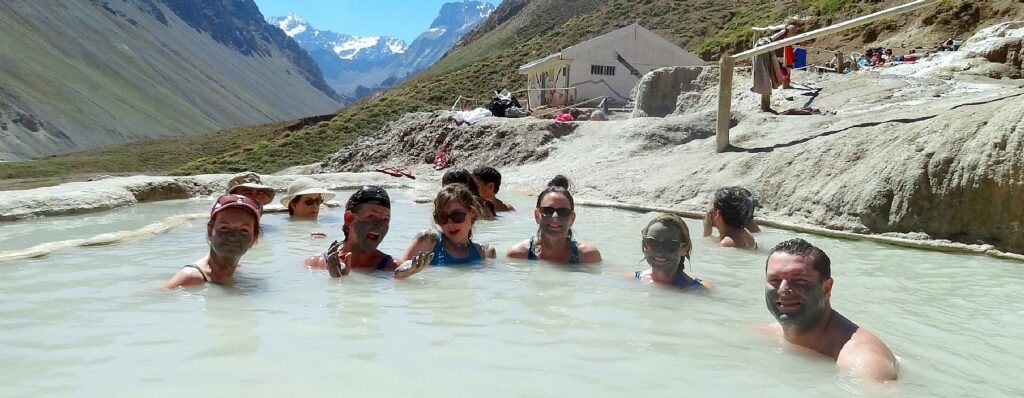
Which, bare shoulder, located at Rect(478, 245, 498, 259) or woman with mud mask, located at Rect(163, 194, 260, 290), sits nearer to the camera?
woman with mud mask, located at Rect(163, 194, 260, 290)

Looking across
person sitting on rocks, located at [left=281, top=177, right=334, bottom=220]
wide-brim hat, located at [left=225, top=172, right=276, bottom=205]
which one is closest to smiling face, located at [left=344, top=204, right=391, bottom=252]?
wide-brim hat, located at [left=225, top=172, right=276, bottom=205]

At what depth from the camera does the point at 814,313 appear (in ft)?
9.95

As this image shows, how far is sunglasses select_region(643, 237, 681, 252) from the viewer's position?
14.2ft

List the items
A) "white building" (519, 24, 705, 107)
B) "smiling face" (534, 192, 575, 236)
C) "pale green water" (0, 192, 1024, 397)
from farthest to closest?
"white building" (519, 24, 705, 107), "smiling face" (534, 192, 575, 236), "pale green water" (0, 192, 1024, 397)

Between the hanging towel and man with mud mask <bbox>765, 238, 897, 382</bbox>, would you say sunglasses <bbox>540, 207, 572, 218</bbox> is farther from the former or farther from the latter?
the hanging towel

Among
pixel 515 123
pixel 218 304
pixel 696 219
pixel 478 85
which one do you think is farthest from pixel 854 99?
pixel 478 85

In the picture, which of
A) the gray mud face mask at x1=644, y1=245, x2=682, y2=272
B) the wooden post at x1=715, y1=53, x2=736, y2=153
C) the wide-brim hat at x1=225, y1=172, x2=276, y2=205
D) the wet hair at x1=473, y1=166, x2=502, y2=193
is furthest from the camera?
the wooden post at x1=715, y1=53, x2=736, y2=153

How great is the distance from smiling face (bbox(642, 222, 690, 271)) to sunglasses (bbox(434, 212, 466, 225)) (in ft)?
3.98

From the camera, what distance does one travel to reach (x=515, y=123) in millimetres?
18828

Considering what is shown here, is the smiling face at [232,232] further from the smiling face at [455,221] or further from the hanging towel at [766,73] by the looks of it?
the hanging towel at [766,73]

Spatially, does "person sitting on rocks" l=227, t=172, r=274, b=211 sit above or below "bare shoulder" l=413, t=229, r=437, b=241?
above

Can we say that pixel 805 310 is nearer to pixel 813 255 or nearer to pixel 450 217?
pixel 813 255

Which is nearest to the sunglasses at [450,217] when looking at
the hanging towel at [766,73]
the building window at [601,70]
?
the hanging towel at [766,73]

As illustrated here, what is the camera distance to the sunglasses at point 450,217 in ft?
16.1
